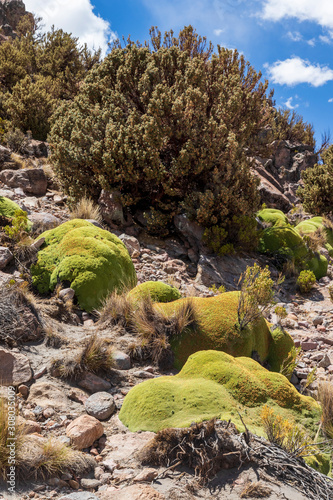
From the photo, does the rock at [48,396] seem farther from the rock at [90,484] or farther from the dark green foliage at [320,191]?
the dark green foliage at [320,191]

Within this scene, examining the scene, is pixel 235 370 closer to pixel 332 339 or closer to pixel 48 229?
pixel 332 339

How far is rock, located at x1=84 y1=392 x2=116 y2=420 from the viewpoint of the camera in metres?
3.27

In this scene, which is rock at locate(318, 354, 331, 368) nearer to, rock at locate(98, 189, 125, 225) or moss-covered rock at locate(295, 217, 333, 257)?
rock at locate(98, 189, 125, 225)

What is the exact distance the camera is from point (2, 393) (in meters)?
3.10

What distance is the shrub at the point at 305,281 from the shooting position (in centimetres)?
865

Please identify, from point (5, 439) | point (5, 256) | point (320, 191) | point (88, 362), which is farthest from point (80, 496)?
point (320, 191)

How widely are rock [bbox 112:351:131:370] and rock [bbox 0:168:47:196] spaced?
589 centimetres

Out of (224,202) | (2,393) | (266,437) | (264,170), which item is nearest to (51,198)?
(224,202)

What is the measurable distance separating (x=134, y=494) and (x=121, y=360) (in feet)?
6.60

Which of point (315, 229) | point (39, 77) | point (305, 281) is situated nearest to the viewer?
point (305, 281)

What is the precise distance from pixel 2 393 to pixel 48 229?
166 inches

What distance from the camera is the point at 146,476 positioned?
8.05ft

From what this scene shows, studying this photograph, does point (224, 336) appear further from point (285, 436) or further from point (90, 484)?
point (90, 484)

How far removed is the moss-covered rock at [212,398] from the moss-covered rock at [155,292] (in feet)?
5.08
